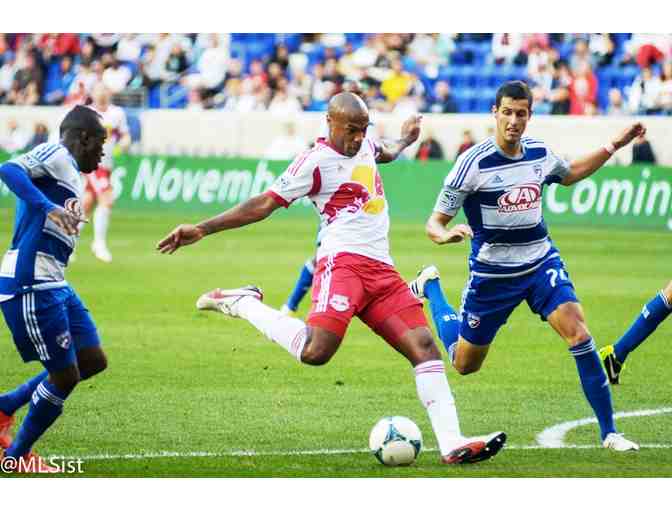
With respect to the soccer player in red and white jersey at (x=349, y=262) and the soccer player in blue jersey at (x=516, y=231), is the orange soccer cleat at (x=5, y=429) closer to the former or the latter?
the soccer player in red and white jersey at (x=349, y=262)

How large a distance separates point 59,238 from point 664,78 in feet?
74.2

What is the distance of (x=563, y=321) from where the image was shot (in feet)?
28.5

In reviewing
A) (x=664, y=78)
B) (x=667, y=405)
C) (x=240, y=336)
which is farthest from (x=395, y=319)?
(x=664, y=78)

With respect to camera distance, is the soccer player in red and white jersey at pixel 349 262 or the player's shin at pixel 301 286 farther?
the player's shin at pixel 301 286

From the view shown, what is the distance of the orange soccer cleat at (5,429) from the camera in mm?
8338

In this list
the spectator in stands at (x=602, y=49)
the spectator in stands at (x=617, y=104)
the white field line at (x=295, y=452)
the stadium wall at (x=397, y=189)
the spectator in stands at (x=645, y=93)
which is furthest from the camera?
the spectator in stands at (x=602, y=49)

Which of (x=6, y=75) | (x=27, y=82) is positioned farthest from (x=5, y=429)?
(x=6, y=75)

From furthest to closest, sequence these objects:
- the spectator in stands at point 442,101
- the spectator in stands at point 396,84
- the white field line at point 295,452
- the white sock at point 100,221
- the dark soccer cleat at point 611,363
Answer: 1. the spectator in stands at point 396,84
2. the spectator in stands at point 442,101
3. the white sock at point 100,221
4. the dark soccer cleat at point 611,363
5. the white field line at point 295,452

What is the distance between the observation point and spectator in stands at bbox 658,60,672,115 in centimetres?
2825

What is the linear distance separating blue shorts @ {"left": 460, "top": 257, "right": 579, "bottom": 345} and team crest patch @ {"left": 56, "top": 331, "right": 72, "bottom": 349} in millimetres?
3000

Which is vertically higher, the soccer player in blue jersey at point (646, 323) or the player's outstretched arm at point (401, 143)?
the player's outstretched arm at point (401, 143)

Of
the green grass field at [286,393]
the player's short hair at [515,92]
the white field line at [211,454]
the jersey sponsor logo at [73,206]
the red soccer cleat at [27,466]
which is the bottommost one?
the green grass field at [286,393]

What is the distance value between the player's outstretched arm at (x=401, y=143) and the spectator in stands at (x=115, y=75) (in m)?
23.6

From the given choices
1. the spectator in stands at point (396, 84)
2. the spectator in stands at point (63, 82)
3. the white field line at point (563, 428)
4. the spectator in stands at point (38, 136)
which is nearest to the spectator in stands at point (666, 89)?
the spectator in stands at point (396, 84)
